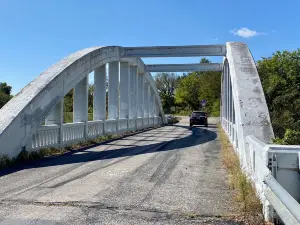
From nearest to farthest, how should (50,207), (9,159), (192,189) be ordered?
(50,207), (192,189), (9,159)

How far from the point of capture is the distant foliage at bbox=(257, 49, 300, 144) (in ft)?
36.1

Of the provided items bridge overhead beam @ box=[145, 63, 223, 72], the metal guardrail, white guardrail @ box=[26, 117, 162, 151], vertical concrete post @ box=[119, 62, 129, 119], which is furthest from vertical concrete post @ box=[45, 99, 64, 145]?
bridge overhead beam @ box=[145, 63, 223, 72]

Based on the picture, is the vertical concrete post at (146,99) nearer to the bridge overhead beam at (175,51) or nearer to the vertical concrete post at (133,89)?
the vertical concrete post at (133,89)

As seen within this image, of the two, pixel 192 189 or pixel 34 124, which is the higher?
pixel 34 124

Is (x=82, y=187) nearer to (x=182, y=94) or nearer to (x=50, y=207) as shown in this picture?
(x=50, y=207)

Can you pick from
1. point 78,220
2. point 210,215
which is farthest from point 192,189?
point 78,220

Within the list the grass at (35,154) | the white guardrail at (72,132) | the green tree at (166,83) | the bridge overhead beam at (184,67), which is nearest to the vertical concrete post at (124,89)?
the white guardrail at (72,132)

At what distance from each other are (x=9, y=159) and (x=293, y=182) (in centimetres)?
751

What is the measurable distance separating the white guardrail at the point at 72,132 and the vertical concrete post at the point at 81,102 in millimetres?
366

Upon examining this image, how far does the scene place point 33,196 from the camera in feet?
19.1

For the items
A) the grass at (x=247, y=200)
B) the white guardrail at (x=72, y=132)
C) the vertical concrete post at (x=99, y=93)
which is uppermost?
the vertical concrete post at (x=99, y=93)

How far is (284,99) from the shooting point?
14.2 meters

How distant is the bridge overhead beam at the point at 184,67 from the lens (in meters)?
26.3

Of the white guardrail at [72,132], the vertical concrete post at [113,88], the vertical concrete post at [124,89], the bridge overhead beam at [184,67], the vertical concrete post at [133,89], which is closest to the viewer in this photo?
the white guardrail at [72,132]
